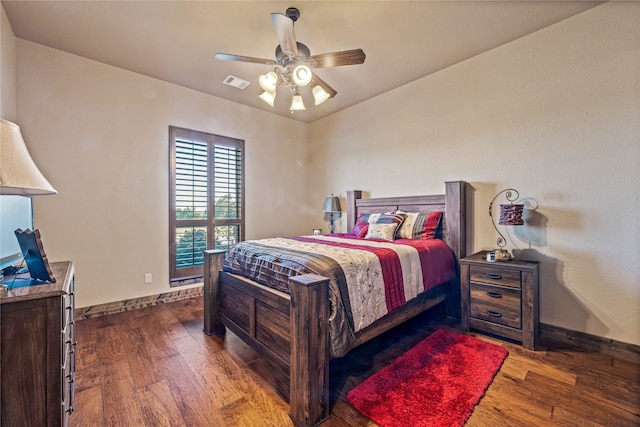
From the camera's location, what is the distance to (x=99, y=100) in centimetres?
312

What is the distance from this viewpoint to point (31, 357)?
108 cm

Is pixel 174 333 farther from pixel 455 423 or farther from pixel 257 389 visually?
pixel 455 423

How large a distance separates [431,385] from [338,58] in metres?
2.51

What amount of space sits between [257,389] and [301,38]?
299cm

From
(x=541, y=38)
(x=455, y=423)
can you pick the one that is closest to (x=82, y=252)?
(x=455, y=423)

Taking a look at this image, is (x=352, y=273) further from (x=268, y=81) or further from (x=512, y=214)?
(x=268, y=81)

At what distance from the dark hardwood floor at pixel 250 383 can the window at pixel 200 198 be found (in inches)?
49.2

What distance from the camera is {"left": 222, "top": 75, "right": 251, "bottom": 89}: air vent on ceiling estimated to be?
3.44m

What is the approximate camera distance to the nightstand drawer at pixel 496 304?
235 centimetres

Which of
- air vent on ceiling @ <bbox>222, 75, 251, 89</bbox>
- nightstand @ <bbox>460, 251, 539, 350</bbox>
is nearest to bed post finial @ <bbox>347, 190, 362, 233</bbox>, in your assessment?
nightstand @ <bbox>460, 251, 539, 350</bbox>

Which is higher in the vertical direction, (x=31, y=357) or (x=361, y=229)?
(x=361, y=229)

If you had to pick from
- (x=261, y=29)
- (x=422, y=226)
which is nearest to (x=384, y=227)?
(x=422, y=226)

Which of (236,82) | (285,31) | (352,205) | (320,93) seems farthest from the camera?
(352,205)

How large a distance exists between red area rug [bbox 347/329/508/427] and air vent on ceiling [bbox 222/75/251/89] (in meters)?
3.55
